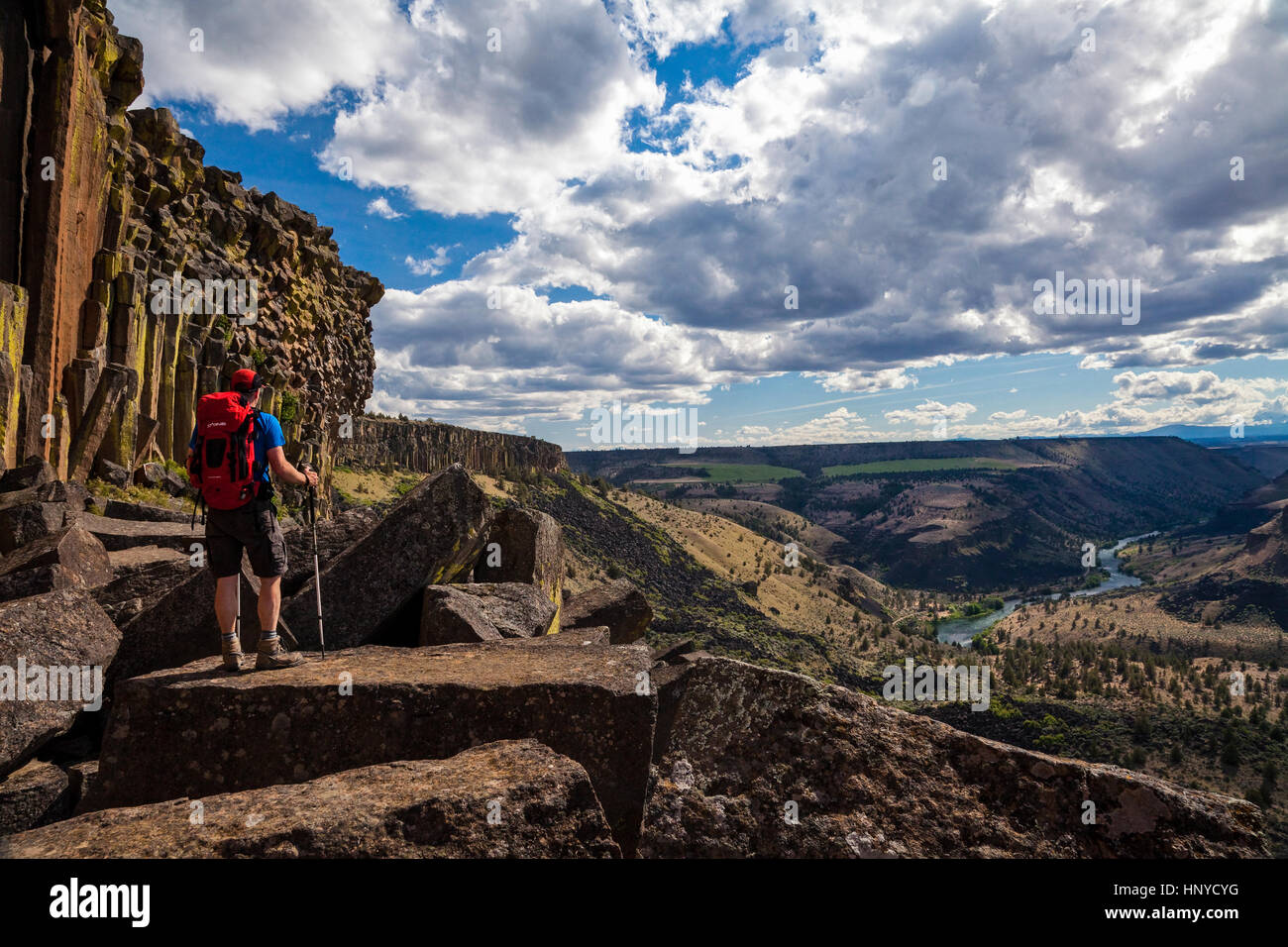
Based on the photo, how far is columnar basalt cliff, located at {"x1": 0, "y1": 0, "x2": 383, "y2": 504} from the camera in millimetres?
19438

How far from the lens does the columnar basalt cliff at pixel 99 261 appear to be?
1944cm

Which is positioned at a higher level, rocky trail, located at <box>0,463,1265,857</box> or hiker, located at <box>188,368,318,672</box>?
hiker, located at <box>188,368,318,672</box>

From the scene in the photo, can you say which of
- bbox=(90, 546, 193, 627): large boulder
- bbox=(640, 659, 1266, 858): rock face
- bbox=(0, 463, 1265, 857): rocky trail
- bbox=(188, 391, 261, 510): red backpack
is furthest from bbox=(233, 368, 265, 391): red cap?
bbox=(640, 659, 1266, 858): rock face

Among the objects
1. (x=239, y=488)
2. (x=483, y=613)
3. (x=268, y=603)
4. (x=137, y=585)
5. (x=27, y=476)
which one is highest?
(x=27, y=476)

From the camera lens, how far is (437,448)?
94.6 meters

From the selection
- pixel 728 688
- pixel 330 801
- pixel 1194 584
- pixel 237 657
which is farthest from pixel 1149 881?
pixel 1194 584

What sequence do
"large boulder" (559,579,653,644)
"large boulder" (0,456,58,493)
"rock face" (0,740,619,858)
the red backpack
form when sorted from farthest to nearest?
1. "large boulder" (0,456,58,493)
2. "large boulder" (559,579,653,644)
3. the red backpack
4. "rock face" (0,740,619,858)

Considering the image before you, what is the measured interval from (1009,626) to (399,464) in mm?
132820

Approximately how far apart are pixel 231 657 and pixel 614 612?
306 inches

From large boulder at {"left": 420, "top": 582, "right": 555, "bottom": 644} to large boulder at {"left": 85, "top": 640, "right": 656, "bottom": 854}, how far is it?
7.85ft

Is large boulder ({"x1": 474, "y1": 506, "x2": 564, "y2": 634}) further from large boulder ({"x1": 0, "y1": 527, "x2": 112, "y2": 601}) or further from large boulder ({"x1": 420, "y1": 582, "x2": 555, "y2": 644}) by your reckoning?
large boulder ({"x1": 0, "y1": 527, "x2": 112, "y2": 601})

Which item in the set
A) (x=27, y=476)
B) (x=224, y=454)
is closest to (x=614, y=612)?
(x=224, y=454)

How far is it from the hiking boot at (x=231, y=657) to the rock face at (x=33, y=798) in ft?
5.59

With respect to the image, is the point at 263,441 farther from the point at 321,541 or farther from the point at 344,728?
the point at 321,541
